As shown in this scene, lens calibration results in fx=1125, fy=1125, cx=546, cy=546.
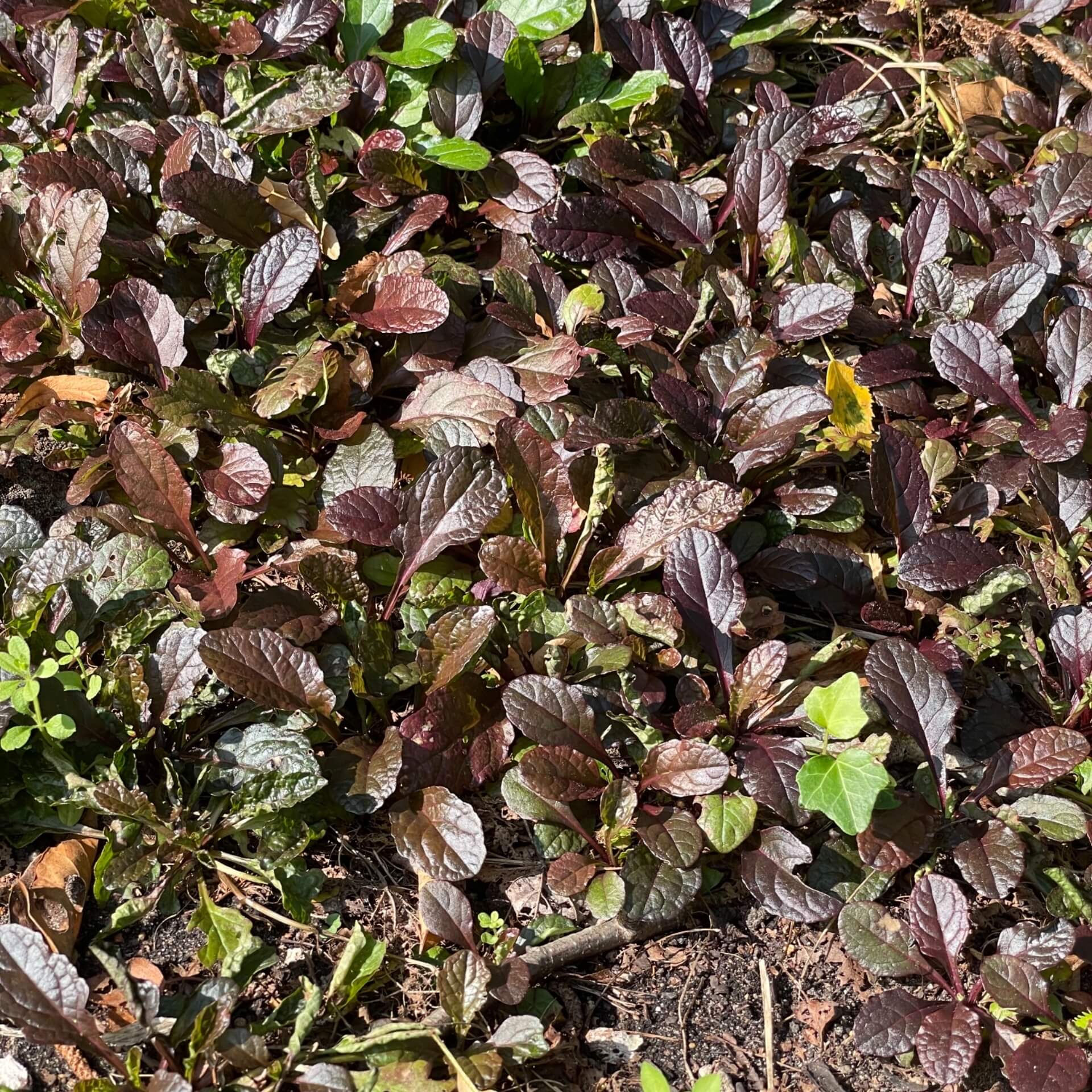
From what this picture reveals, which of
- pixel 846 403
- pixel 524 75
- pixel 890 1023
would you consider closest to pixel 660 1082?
pixel 890 1023

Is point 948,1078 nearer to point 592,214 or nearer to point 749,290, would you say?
point 749,290

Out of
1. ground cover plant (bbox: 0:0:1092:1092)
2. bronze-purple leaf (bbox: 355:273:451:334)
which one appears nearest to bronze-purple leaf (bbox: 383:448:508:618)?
ground cover plant (bbox: 0:0:1092:1092)

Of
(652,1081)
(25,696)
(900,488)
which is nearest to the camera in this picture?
(652,1081)

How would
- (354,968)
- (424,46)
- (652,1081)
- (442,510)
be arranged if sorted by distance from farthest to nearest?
(424,46)
(442,510)
(354,968)
(652,1081)

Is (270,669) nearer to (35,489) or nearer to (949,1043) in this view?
(35,489)

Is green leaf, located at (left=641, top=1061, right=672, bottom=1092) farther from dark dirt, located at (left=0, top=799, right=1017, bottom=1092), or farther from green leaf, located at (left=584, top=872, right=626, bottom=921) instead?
green leaf, located at (left=584, top=872, right=626, bottom=921)

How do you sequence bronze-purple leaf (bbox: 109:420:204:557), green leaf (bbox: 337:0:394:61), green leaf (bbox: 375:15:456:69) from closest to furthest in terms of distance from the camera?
bronze-purple leaf (bbox: 109:420:204:557) < green leaf (bbox: 375:15:456:69) < green leaf (bbox: 337:0:394:61)

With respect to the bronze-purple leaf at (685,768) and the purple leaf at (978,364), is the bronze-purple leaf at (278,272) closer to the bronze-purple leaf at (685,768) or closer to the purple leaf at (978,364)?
the bronze-purple leaf at (685,768)
